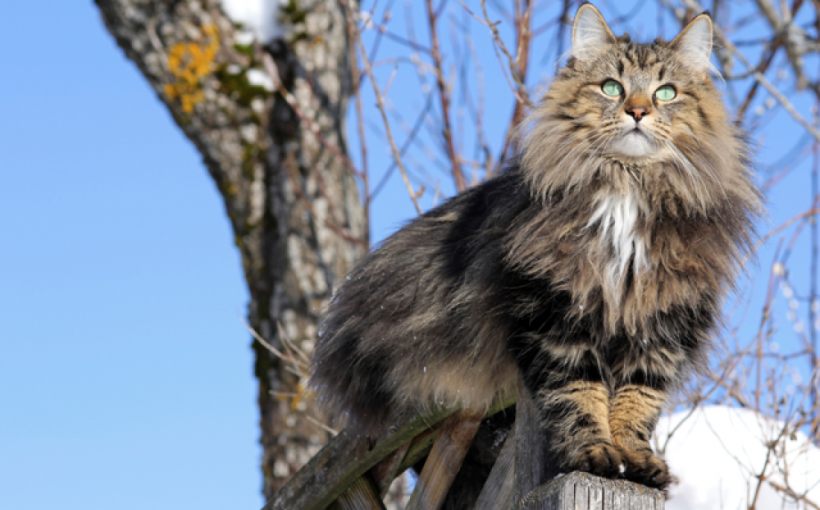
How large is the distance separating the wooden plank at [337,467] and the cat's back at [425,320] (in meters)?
0.07

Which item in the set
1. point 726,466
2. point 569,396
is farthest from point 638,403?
point 726,466

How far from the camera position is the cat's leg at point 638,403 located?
2.15 metres

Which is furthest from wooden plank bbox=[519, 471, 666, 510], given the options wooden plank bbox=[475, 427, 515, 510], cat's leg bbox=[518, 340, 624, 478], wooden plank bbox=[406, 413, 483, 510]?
wooden plank bbox=[406, 413, 483, 510]

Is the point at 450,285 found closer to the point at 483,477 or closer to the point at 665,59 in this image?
the point at 483,477

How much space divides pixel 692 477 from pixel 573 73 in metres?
1.99

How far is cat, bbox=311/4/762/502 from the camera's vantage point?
221 centimetres

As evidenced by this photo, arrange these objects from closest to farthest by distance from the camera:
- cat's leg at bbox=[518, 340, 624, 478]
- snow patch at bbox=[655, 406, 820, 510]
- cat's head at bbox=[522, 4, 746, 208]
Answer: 1. cat's leg at bbox=[518, 340, 624, 478]
2. cat's head at bbox=[522, 4, 746, 208]
3. snow patch at bbox=[655, 406, 820, 510]

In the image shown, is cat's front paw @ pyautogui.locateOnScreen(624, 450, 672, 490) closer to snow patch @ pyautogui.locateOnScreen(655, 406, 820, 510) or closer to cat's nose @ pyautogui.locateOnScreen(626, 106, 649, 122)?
cat's nose @ pyautogui.locateOnScreen(626, 106, 649, 122)

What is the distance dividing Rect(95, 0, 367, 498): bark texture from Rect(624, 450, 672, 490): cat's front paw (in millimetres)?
2567

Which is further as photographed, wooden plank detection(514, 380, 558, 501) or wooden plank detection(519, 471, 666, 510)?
wooden plank detection(514, 380, 558, 501)

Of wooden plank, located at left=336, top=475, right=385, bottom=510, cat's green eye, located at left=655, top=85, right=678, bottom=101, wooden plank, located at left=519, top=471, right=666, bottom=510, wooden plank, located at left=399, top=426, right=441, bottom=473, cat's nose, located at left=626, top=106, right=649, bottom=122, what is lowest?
wooden plank, located at left=519, top=471, right=666, bottom=510

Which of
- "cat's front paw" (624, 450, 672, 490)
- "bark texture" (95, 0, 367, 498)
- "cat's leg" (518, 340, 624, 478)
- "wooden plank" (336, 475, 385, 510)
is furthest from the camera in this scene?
"bark texture" (95, 0, 367, 498)

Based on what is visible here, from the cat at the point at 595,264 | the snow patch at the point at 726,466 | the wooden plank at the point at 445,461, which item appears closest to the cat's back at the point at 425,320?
the cat at the point at 595,264

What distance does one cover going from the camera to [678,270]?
7.35 ft
